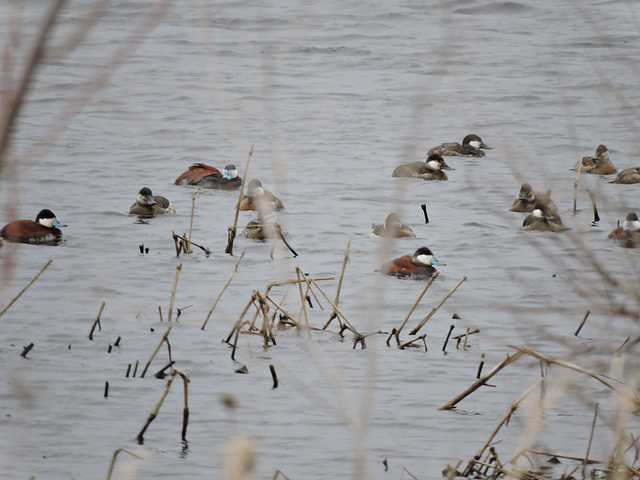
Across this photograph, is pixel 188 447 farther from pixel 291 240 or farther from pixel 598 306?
pixel 291 240

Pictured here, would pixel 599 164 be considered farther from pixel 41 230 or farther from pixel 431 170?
pixel 41 230

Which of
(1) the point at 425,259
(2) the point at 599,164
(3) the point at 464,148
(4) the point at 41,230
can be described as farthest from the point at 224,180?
(2) the point at 599,164

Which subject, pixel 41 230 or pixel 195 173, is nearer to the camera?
pixel 41 230

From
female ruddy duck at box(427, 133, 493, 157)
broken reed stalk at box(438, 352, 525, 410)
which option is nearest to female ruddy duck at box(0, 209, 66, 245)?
broken reed stalk at box(438, 352, 525, 410)

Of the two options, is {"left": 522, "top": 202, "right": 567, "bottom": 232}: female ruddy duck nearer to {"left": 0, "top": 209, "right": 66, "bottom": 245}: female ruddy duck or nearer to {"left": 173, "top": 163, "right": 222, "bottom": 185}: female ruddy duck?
{"left": 173, "top": 163, "right": 222, "bottom": 185}: female ruddy duck

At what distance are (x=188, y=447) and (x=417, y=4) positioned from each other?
26.3 metres

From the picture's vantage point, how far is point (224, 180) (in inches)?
630

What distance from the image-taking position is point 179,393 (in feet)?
22.1

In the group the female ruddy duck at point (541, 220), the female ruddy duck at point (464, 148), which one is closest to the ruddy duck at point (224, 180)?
the female ruddy duck at point (464, 148)

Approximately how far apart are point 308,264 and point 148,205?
3.45 meters

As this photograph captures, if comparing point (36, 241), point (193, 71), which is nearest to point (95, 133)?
point (193, 71)

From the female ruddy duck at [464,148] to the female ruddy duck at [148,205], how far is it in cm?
590

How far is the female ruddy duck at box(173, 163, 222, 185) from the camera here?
1565 cm

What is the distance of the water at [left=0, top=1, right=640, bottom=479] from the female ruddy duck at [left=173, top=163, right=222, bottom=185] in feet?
0.73
